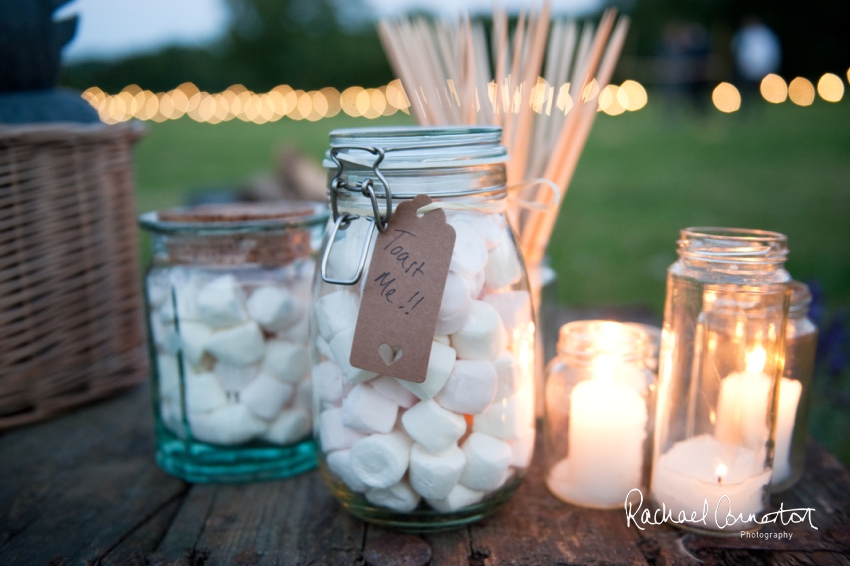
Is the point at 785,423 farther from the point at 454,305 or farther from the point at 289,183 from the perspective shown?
the point at 289,183

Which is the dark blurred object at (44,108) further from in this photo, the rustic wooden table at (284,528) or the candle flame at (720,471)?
the candle flame at (720,471)

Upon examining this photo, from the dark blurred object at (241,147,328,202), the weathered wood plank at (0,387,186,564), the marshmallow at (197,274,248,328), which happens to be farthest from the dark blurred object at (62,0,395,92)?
the marshmallow at (197,274,248,328)

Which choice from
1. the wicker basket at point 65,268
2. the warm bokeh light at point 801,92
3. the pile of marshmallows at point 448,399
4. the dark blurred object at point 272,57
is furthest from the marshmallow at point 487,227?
the warm bokeh light at point 801,92

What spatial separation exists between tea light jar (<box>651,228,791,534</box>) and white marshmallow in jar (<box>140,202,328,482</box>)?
16.1 inches

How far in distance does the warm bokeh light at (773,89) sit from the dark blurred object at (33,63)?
10055mm

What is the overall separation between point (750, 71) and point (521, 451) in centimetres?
863

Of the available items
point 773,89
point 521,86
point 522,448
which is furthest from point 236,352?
point 773,89

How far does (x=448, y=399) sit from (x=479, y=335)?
0.06 metres

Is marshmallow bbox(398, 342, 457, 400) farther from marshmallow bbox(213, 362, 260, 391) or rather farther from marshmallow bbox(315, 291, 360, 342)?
marshmallow bbox(213, 362, 260, 391)

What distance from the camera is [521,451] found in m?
0.70

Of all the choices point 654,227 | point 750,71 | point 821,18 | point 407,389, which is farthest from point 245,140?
point 821,18

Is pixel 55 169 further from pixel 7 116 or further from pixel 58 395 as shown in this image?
pixel 58 395

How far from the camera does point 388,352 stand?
62cm

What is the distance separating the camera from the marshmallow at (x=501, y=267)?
2.18ft
